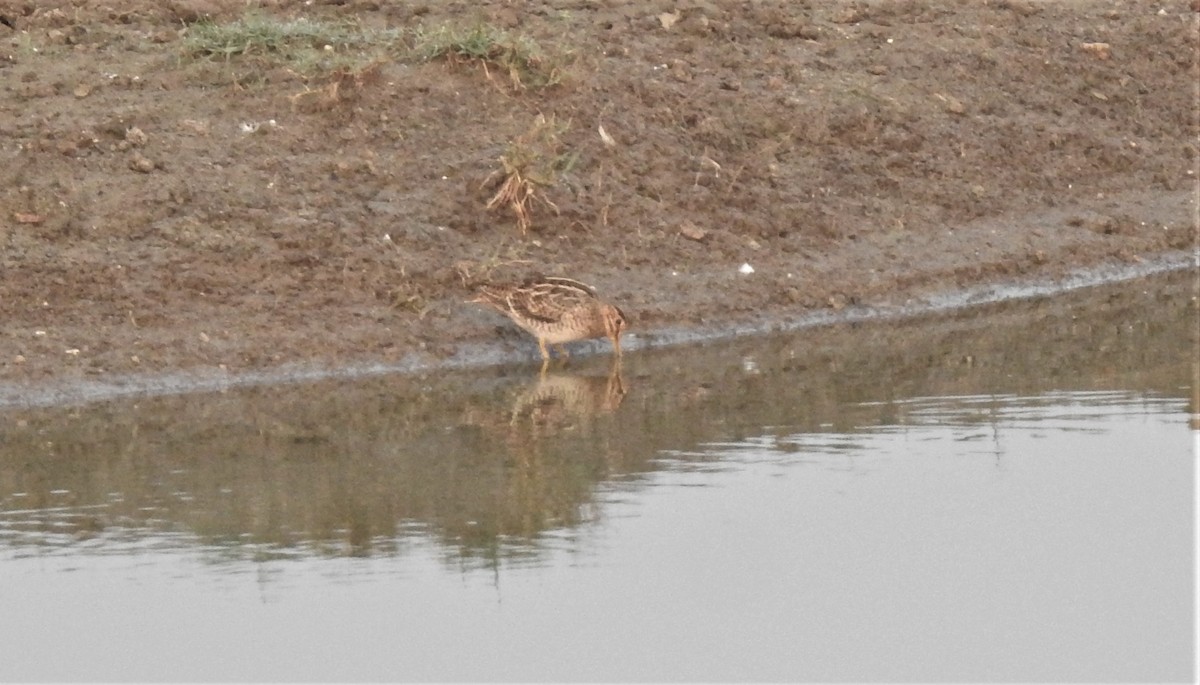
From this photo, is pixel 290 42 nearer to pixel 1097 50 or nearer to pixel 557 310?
pixel 557 310

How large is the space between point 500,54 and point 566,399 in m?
3.05

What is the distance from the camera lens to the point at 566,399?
931cm

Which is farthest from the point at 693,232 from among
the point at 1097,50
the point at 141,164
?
the point at 1097,50

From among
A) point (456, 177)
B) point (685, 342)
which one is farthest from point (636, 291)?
point (456, 177)

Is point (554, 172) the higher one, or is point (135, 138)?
point (135, 138)

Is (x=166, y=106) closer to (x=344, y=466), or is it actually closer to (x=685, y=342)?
(x=685, y=342)

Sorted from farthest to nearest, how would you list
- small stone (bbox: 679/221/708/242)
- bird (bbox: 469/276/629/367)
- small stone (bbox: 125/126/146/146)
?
small stone (bbox: 679/221/708/242)
small stone (bbox: 125/126/146/146)
bird (bbox: 469/276/629/367)

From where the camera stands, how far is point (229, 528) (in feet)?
24.0

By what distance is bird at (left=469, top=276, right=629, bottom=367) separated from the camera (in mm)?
9680

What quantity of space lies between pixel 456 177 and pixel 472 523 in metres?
3.93

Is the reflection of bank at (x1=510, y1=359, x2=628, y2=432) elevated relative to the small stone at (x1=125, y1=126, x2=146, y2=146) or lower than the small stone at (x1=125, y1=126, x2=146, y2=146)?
lower

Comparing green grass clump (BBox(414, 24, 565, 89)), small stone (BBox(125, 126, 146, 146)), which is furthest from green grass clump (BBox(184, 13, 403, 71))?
small stone (BBox(125, 126, 146, 146))

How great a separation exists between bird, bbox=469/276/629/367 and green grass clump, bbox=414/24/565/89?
85.2 inches

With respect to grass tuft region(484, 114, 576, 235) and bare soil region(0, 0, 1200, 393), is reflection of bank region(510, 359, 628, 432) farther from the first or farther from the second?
grass tuft region(484, 114, 576, 235)
